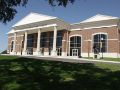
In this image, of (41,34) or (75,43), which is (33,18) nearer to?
(41,34)

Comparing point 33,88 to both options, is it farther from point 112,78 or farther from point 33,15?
point 33,15

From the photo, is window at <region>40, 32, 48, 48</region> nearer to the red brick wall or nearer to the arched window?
the red brick wall

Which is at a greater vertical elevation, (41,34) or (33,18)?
(33,18)

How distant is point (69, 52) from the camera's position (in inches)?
1998

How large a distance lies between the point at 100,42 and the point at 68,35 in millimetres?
8792

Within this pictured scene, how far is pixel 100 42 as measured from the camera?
44.7 meters

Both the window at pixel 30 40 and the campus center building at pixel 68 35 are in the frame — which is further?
the window at pixel 30 40

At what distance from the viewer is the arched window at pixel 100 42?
43906 millimetres

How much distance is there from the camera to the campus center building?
142 ft

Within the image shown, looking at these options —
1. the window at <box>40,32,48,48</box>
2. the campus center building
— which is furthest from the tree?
the window at <box>40,32,48,48</box>

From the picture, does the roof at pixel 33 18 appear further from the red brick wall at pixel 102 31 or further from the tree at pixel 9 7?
the tree at pixel 9 7

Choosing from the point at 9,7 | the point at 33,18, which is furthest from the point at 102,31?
the point at 9,7

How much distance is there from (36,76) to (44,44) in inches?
1665

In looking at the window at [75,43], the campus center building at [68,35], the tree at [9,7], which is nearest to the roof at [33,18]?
the campus center building at [68,35]
